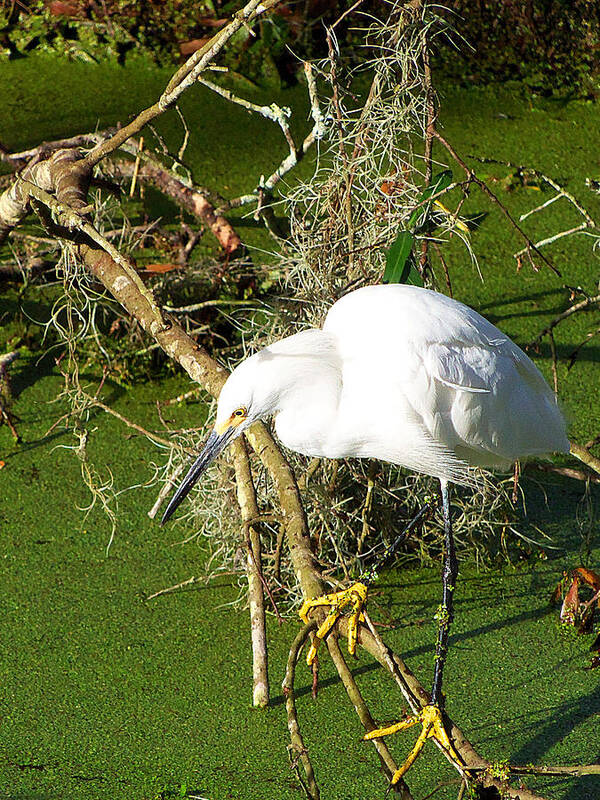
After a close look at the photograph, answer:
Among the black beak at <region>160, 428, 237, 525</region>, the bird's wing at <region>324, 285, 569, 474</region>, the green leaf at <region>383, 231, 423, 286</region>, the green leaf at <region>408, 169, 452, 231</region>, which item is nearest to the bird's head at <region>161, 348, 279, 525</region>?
the black beak at <region>160, 428, 237, 525</region>

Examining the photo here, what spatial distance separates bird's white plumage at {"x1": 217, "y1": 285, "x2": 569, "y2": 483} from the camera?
161cm

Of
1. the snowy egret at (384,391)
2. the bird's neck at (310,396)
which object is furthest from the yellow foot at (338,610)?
the bird's neck at (310,396)

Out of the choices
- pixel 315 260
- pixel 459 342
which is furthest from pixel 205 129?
pixel 459 342

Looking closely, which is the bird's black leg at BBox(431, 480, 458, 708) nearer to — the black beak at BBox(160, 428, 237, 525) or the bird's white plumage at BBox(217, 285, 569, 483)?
the bird's white plumage at BBox(217, 285, 569, 483)

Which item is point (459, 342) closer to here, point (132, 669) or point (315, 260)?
point (315, 260)

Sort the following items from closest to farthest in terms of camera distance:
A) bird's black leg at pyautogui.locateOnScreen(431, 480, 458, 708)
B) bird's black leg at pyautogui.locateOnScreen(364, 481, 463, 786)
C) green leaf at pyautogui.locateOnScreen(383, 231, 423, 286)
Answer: bird's black leg at pyautogui.locateOnScreen(364, 481, 463, 786)
bird's black leg at pyautogui.locateOnScreen(431, 480, 458, 708)
green leaf at pyautogui.locateOnScreen(383, 231, 423, 286)

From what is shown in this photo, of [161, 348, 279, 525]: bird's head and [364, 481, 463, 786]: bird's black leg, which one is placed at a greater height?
[161, 348, 279, 525]: bird's head

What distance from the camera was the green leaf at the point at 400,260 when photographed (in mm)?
1972

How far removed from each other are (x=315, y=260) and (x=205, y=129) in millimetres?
1732

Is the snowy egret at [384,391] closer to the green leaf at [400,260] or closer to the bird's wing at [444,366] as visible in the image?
the bird's wing at [444,366]

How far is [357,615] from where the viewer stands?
5.31 ft

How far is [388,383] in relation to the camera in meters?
1.66

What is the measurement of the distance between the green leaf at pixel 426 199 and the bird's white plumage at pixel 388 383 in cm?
27

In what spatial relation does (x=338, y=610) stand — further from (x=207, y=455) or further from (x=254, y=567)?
(x=207, y=455)
